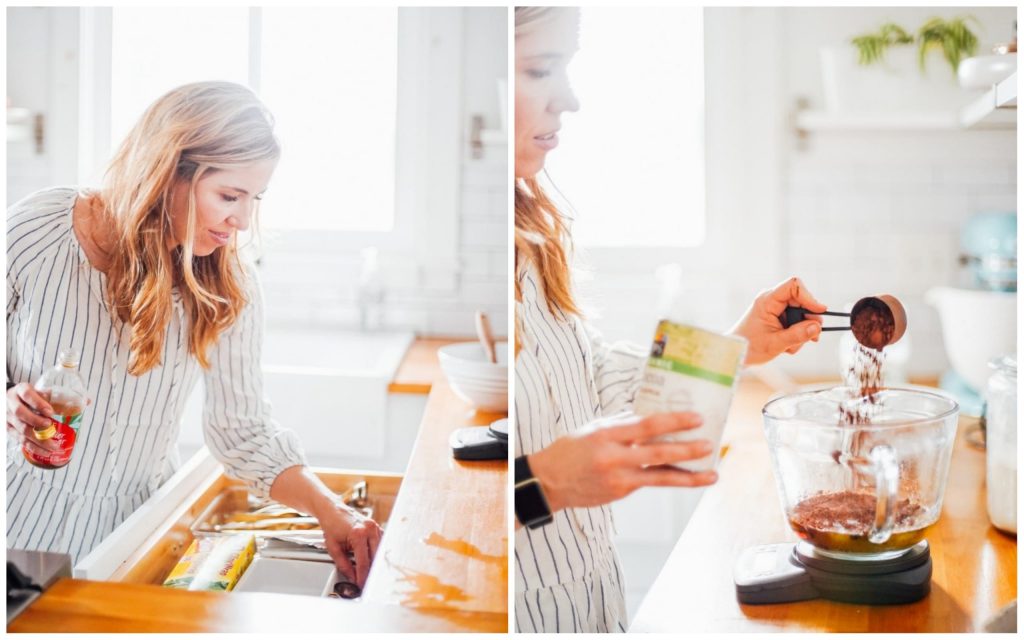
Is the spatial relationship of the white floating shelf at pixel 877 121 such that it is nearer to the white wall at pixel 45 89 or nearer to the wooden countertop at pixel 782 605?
the wooden countertop at pixel 782 605

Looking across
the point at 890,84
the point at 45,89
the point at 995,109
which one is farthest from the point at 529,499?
the point at 890,84

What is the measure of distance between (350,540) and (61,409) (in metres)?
0.43

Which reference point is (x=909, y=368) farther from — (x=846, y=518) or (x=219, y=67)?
(x=219, y=67)

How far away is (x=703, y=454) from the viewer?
35.8 inches

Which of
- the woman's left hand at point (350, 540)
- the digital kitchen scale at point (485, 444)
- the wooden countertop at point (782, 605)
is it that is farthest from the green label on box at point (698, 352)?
the woman's left hand at point (350, 540)

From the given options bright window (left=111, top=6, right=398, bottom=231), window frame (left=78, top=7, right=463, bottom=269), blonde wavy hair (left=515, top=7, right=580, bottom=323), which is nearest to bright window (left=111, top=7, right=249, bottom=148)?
bright window (left=111, top=6, right=398, bottom=231)

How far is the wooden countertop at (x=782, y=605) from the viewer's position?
0.95 metres

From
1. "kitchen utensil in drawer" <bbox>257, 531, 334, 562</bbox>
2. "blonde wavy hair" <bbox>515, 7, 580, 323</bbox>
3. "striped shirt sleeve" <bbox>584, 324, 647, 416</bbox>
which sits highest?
"blonde wavy hair" <bbox>515, 7, 580, 323</bbox>

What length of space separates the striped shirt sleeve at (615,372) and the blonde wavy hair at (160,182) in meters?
0.59

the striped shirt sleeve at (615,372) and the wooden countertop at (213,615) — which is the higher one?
the striped shirt sleeve at (615,372)

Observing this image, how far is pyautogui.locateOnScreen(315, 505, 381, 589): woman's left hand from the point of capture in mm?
1207

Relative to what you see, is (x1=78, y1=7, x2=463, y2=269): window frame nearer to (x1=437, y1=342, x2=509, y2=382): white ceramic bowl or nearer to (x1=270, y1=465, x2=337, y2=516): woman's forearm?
(x1=437, y1=342, x2=509, y2=382): white ceramic bowl

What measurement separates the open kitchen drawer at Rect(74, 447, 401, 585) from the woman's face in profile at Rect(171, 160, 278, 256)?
0.37 metres

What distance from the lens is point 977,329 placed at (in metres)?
1.56
